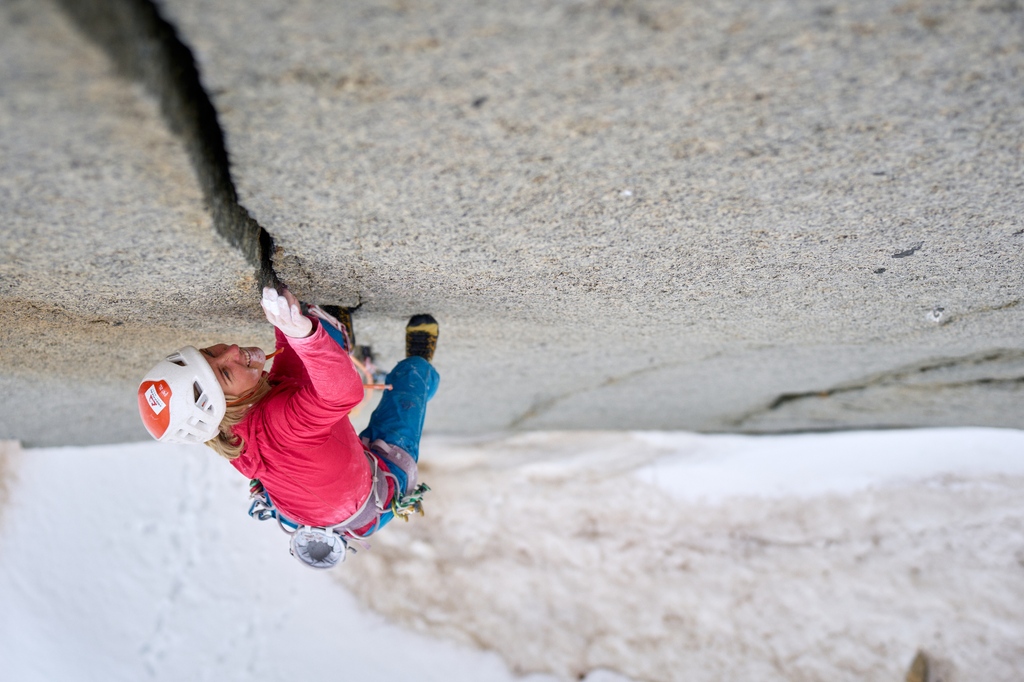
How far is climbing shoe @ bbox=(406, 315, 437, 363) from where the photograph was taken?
226 centimetres

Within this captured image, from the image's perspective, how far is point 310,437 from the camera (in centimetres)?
181

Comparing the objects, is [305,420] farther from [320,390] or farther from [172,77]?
[172,77]

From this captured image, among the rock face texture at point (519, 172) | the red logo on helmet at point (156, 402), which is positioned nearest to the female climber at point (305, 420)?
the red logo on helmet at point (156, 402)

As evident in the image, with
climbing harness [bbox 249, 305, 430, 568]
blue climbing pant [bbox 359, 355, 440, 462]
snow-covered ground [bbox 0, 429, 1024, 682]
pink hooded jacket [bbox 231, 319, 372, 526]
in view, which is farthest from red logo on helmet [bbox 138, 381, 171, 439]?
snow-covered ground [bbox 0, 429, 1024, 682]

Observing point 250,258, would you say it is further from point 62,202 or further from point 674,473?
point 674,473

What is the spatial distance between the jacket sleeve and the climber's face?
0.38ft

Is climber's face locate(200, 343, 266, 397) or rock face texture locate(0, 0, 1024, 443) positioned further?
climber's face locate(200, 343, 266, 397)

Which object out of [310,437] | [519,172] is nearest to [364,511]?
[310,437]

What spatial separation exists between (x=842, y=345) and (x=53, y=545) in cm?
412

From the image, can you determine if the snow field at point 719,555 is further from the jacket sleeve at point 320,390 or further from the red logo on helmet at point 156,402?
the red logo on helmet at point 156,402

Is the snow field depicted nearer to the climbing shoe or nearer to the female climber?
the female climber

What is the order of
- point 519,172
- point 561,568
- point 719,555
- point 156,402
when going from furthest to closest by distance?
point 561,568
point 719,555
point 156,402
point 519,172

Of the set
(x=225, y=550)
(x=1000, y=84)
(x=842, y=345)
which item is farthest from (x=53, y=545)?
(x=1000, y=84)

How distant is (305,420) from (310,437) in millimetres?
65
